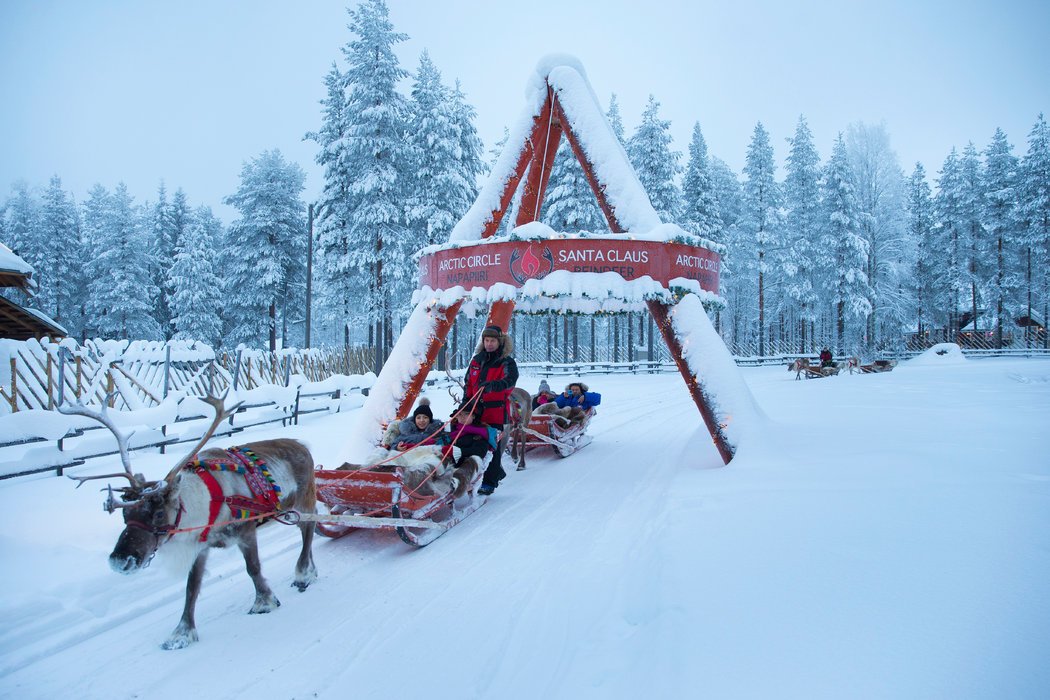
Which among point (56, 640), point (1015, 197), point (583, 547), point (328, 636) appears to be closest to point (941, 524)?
point (583, 547)

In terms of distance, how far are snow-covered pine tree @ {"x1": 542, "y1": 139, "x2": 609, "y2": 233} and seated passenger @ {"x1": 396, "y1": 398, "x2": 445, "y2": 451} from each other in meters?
23.8

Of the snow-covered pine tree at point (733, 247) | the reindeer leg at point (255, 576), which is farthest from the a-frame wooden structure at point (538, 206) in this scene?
the snow-covered pine tree at point (733, 247)

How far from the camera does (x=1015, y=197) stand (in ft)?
125

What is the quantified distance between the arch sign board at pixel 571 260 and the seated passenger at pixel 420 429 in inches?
77.8

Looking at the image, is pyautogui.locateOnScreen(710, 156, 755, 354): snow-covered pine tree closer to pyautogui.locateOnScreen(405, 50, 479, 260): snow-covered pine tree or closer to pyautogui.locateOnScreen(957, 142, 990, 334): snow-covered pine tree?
pyautogui.locateOnScreen(957, 142, 990, 334): snow-covered pine tree

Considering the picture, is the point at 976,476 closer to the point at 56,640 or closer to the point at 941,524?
the point at 941,524

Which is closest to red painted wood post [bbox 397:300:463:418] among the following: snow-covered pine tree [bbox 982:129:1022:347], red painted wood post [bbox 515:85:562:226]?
red painted wood post [bbox 515:85:562:226]

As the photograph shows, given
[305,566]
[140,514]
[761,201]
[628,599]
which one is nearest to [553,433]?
[305,566]

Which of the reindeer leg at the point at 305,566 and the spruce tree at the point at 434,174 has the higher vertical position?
the spruce tree at the point at 434,174

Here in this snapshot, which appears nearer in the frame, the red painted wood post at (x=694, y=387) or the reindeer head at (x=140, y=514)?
the reindeer head at (x=140, y=514)

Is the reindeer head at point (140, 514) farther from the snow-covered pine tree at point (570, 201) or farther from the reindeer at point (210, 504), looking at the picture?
the snow-covered pine tree at point (570, 201)

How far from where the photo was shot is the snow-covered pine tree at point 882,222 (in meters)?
39.8

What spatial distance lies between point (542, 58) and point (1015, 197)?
142 feet

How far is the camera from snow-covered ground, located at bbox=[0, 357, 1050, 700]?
2.93 m
